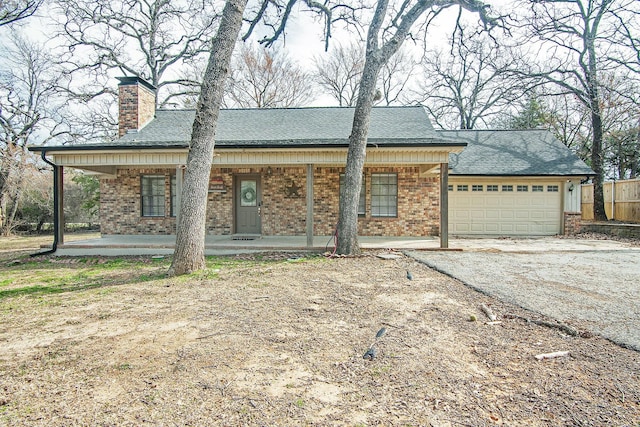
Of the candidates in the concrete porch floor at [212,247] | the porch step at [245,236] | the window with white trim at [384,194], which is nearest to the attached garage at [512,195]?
the window with white trim at [384,194]

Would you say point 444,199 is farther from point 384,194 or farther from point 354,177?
point 384,194

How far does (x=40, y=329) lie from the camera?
3725mm

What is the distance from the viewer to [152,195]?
12.1 metres

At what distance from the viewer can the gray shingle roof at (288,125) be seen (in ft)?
36.9

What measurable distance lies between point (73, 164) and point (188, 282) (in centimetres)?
622

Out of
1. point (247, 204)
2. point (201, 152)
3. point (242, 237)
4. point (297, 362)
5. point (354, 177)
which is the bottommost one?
point (297, 362)

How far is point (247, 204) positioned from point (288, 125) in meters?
3.06

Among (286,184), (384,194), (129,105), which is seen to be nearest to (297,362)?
(286,184)

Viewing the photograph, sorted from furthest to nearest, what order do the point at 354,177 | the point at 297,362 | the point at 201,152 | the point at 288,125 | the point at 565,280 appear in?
the point at 288,125 < the point at 354,177 < the point at 201,152 < the point at 565,280 < the point at 297,362

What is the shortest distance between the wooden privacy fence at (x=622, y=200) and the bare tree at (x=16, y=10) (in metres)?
26.5

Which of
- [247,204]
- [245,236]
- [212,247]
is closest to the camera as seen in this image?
[212,247]

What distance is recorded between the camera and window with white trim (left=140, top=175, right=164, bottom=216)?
12070 millimetres

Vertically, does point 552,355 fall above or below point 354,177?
below

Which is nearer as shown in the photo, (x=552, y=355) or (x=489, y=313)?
(x=552, y=355)
